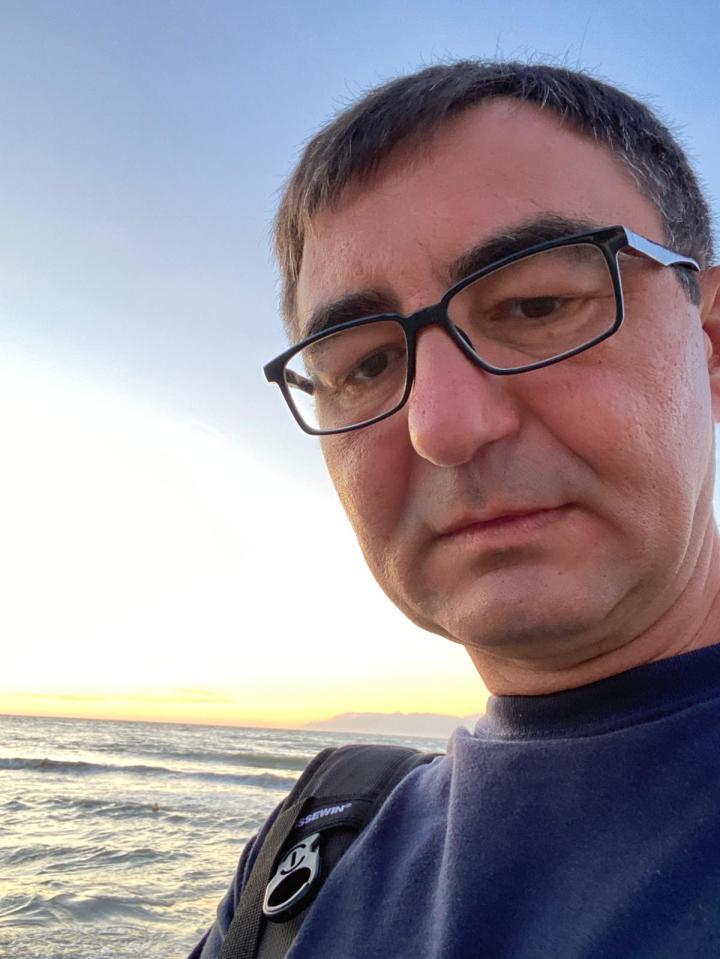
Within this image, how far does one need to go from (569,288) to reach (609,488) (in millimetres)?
360

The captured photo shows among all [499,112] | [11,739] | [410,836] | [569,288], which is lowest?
[11,739]

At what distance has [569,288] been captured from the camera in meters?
1.17

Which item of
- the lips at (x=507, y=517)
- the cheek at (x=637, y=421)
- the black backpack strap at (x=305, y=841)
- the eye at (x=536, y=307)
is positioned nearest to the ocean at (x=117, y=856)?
the black backpack strap at (x=305, y=841)

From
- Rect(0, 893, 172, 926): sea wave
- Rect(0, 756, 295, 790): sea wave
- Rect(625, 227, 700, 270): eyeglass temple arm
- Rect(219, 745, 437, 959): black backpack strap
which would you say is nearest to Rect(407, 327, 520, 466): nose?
Rect(625, 227, 700, 270): eyeglass temple arm

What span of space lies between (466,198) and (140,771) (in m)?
22.3

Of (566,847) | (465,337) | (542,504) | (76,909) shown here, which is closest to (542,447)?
(542,504)

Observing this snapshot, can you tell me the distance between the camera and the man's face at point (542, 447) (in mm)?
1114

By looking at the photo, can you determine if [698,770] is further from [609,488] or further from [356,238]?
[356,238]

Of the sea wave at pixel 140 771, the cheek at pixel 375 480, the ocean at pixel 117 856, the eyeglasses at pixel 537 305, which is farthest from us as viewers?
the sea wave at pixel 140 771

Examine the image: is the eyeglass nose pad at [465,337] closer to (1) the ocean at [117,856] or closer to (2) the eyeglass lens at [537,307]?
(2) the eyeglass lens at [537,307]

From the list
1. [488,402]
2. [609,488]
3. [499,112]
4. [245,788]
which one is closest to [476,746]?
[609,488]

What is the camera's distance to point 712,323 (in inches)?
54.1

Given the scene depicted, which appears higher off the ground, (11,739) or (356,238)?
(356,238)

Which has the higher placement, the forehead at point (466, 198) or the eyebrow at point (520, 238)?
the forehead at point (466, 198)
